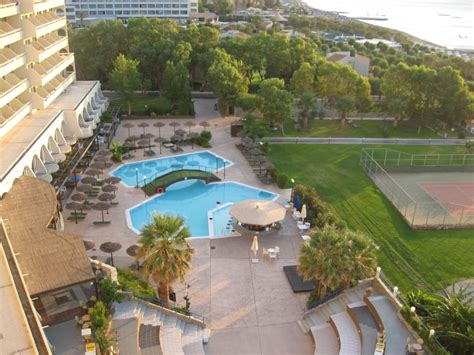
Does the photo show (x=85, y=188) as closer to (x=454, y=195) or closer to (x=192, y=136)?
(x=192, y=136)

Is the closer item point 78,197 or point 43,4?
point 78,197

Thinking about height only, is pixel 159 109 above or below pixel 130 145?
above

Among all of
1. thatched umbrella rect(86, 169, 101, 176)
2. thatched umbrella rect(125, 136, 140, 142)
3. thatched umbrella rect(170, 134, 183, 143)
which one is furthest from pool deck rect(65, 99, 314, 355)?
thatched umbrella rect(170, 134, 183, 143)

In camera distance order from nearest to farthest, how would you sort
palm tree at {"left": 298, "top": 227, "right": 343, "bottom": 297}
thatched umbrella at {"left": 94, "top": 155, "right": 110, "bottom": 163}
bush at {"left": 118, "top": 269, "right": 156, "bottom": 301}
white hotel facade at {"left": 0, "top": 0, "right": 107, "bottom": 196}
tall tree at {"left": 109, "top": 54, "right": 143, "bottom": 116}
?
palm tree at {"left": 298, "top": 227, "right": 343, "bottom": 297} → bush at {"left": 118, "top": 269, "right": 156, "bottom": 301} → white hotel facade at {"left": 0, "top": 0, "right": 107, "bottom": 196} → thatched umbrella at {"left": 94, "top": 155, "right": 110, "bottom": 163} → tall tree at {"left": 109, "top": 54, "right": 143, "bottom": 116}

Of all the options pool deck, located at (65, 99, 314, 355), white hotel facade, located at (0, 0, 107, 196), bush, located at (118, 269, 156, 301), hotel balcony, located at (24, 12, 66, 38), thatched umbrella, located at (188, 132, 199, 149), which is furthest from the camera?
thatched umbrella, located at (188, 132, 199, 149)

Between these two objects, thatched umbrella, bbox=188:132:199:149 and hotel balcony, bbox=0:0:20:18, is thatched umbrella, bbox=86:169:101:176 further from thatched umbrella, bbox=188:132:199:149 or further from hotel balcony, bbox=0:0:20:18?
hotel balcony, bbox=0:0:20:18

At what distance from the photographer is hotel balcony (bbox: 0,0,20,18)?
125ft

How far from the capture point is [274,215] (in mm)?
34000

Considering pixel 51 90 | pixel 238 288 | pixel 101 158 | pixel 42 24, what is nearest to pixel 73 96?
pixel 51 90

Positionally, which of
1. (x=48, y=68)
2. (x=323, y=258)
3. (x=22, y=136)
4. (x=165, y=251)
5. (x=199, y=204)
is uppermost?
(x=48, y=68)

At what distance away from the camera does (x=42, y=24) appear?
46156 millimetres

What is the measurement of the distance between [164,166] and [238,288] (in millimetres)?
21519

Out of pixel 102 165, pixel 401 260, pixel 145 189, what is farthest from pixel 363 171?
pixel 102 165

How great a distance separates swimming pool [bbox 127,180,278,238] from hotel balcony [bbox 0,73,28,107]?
13649mm
